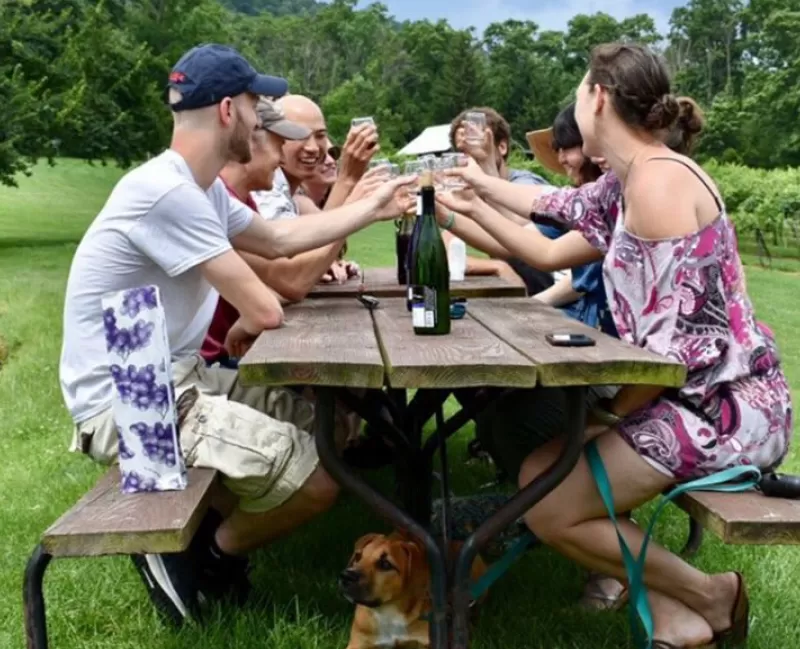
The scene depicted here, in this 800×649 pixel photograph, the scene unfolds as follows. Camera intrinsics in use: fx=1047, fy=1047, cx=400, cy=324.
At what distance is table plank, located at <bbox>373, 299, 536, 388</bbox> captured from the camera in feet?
7.09

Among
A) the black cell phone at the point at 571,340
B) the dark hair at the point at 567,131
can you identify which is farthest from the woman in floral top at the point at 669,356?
the dark hair at the point at 567,131

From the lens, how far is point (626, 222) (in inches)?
104

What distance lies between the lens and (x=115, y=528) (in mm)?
2197

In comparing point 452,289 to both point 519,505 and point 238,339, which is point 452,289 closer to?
point 238,339

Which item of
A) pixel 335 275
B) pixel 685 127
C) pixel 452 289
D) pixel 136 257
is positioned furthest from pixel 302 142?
pixel 685 127

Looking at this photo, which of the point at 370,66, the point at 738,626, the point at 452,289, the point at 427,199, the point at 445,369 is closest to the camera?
the point at 445,369

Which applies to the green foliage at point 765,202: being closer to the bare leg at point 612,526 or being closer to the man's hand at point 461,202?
the man's hand at point 461,202

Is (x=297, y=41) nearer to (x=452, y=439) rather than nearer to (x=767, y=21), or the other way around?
(x=767, y=21)

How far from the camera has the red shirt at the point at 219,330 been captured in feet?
12.0

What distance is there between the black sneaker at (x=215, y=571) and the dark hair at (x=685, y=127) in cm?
170

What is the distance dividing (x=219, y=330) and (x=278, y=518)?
1086 millimetres

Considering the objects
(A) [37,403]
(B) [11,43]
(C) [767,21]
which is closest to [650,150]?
(A) [37,403]

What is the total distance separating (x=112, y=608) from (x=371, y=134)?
1823 millimetres

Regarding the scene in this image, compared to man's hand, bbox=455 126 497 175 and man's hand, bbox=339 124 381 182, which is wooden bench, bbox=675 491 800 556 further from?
man's hand, bbox=455 126 497 175
